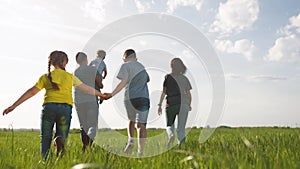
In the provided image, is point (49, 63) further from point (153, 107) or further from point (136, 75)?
point (153, 107)

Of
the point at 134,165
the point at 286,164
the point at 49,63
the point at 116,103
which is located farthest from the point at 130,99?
the point at 286,164

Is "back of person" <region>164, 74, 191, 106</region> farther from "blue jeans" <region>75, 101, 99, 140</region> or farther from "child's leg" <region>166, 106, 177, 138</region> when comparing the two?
"blue jeans" <region>75, 101, 99, 140</region>

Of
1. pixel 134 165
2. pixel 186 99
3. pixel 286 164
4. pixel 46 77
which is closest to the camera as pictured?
pixel 286 164

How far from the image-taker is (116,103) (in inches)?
318

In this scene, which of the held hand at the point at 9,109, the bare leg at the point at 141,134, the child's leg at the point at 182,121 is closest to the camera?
the held hand at the point at 9,109

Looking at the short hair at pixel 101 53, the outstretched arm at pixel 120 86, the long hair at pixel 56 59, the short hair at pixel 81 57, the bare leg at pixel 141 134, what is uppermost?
the short hair at pixel 101 53

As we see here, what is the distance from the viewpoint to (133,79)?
7965 mm

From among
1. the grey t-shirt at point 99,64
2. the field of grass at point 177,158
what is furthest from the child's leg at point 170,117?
the field of grass at point 177,158

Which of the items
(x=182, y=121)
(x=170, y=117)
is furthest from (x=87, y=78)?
(x=182, y=121)

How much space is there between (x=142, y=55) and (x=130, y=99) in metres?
1.02

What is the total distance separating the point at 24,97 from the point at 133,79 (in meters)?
2.53

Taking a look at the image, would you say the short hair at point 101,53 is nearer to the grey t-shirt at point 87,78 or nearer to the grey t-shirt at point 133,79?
the grey t-shirt at point 87,78

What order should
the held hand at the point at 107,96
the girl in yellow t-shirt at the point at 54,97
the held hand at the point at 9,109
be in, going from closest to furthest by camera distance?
the held hand at the point at 9,109, the girl in yellow t-shirt at the point at 54,97, the held hand at the point at 107,96

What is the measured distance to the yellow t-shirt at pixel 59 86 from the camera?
20.2 ft
